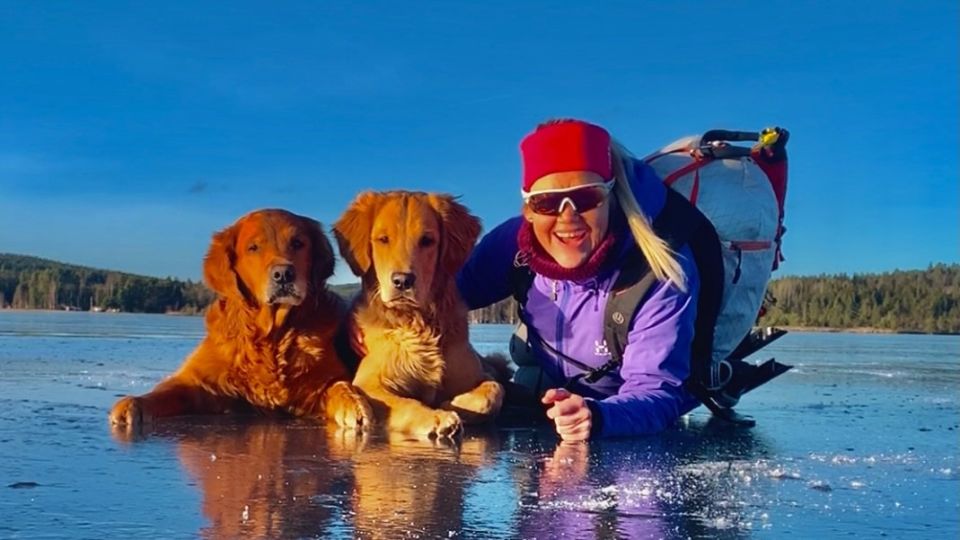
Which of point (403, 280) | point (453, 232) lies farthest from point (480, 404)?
point (453, 232)

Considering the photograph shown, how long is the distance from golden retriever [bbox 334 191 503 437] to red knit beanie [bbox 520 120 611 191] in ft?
1.71

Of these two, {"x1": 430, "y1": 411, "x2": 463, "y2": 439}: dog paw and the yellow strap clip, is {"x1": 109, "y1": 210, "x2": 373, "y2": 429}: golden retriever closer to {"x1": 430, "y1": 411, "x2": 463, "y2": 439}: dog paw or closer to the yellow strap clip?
{"x1": 430, "y1": 411, "x2": 463, "y2": 439}: dog paw

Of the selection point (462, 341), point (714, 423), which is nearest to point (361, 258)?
point (462, 341)

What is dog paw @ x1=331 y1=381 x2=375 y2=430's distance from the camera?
3941 millimetres

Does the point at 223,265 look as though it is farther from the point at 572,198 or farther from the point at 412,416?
the point at 572,198

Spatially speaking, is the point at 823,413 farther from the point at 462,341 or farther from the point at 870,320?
the point at 870,320

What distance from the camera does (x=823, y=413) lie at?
5266 millimetres

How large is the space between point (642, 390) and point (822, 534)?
193 centimetres

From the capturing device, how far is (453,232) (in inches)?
173

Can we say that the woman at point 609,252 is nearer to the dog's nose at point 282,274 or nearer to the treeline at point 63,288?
the dog's nose at point 282,274

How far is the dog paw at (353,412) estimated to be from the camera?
3.94 meters

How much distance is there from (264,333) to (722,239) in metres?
2.40

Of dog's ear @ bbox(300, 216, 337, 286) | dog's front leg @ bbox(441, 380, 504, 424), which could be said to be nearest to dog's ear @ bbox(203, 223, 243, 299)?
dog's ear @ bbox(300, 216, 337, 286)

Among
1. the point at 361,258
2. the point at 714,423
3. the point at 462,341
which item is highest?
the point at 361,258
